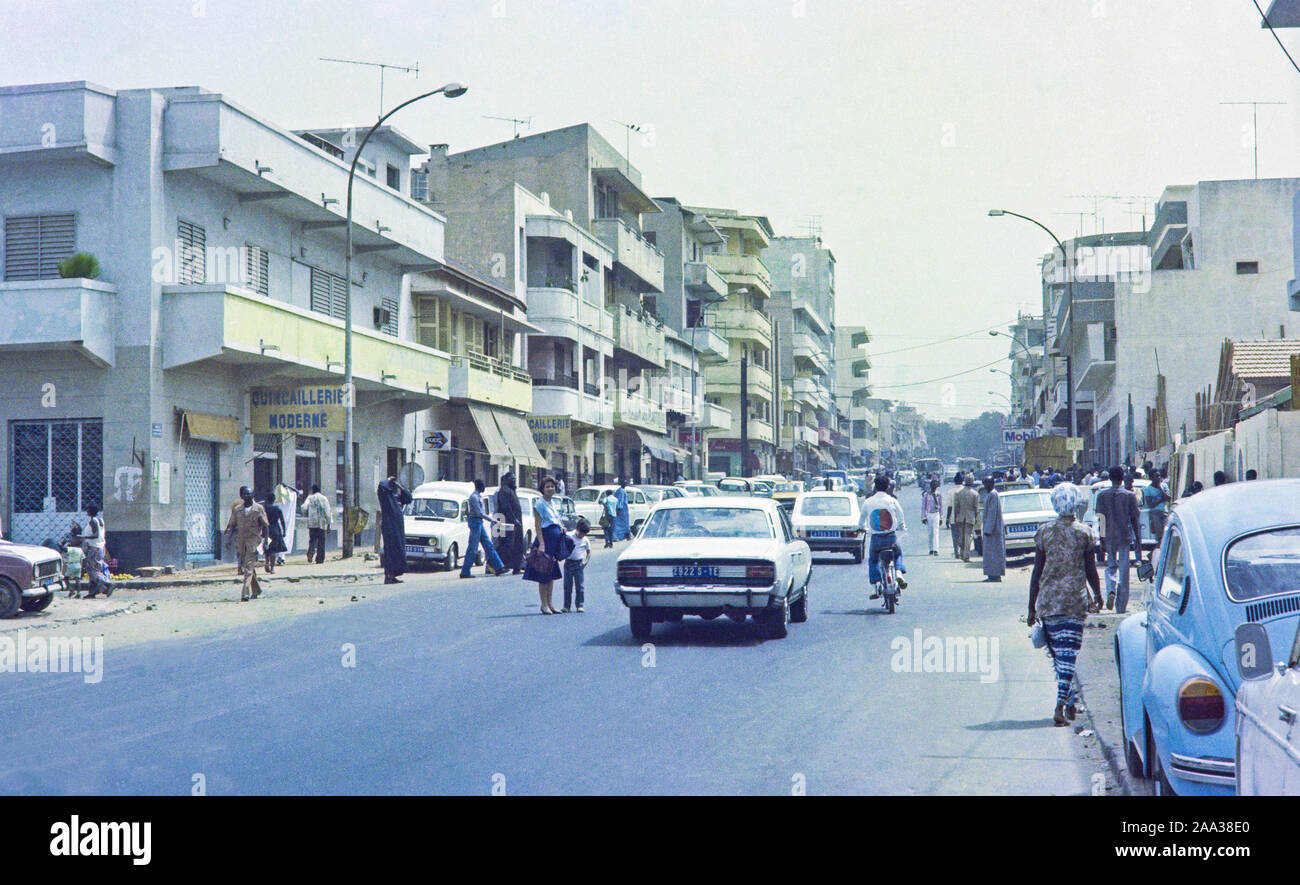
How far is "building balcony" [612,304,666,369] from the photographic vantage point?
58.3 metres

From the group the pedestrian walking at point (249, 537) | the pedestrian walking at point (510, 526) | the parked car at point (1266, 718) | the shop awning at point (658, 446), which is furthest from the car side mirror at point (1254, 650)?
the shop awning at point (658, 446)

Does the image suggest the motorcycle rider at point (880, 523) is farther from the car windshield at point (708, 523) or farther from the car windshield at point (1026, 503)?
the car windshield at point (1026, 503)

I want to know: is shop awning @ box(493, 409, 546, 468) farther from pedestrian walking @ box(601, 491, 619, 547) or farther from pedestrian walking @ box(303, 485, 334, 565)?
pedestrian walking @ box(303, 485, 334, 565)

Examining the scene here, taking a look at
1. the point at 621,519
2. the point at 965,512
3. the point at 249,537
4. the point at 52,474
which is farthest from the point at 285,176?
the point at 965,512

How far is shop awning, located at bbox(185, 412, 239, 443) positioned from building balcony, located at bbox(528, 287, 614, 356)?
21118mm

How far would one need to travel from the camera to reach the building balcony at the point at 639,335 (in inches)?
2295

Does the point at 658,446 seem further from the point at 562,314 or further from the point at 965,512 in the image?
the point at 965,512

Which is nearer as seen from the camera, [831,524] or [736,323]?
[831,524]

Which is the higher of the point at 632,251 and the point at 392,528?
the point at 632,251

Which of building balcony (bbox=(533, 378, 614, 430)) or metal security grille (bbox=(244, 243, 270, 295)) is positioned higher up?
metal security grille (bbox=(244, 243, 270, 295))

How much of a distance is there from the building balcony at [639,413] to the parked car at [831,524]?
28.7m

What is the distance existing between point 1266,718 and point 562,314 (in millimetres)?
46370

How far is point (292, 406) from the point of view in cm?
3002

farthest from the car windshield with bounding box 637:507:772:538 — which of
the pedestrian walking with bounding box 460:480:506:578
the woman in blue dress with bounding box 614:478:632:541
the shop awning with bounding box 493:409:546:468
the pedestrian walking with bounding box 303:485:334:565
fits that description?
the shop awning with bounding box 493:409:546:468
